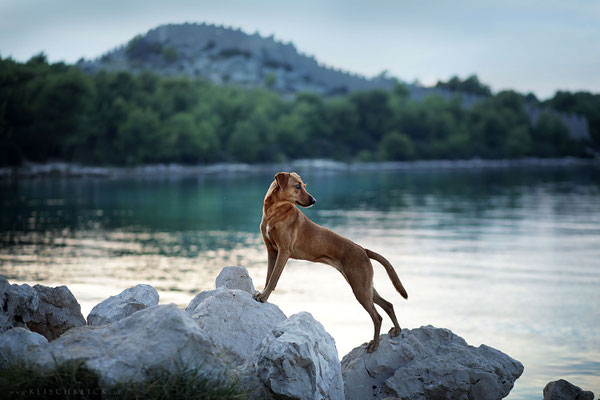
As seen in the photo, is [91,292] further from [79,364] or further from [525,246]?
[525,246]

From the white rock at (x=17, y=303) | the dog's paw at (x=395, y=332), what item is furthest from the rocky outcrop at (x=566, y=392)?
the white rock at (x=17, y=303)

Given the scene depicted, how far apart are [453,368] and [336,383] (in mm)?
1492

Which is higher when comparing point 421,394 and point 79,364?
point 79,364

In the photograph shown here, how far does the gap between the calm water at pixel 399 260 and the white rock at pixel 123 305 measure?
3.13 metres

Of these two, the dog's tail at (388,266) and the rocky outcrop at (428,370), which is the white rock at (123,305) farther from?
the dog's tail at (388,266)

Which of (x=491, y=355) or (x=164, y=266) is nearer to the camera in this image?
(x=491, y=355)

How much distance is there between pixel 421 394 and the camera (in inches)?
271

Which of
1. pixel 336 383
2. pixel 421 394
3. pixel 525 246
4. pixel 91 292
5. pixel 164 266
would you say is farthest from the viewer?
pixel 525 246

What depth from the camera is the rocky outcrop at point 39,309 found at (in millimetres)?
7434

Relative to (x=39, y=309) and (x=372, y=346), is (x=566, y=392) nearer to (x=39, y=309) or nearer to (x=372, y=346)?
(x=372, y=346)

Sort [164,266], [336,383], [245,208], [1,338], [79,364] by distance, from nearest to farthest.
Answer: [79,364], [1,338], [336,383], [164,266], [245,208]

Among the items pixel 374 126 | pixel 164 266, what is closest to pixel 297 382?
pixel 164 266

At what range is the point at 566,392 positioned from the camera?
6.88 meters

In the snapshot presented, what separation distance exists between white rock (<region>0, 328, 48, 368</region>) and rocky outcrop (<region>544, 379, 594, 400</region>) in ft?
16.5
